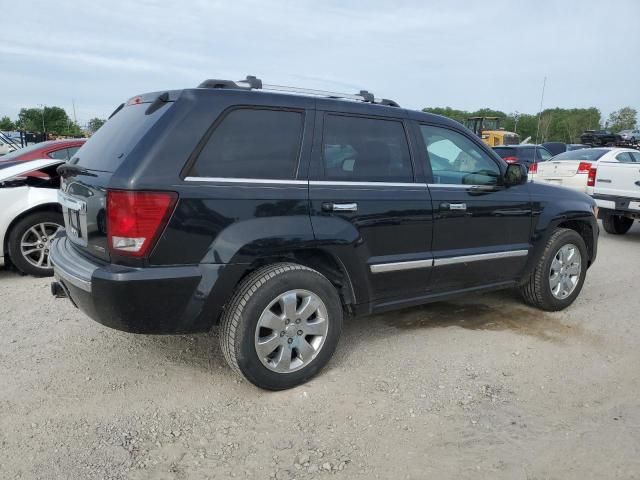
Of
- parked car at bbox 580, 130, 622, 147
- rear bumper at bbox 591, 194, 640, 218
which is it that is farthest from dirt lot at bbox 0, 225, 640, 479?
parked car at bbox 580, 130, 622, 147

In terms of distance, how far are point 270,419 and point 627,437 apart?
6.43 ft

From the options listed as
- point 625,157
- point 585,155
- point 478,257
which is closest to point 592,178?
point 585,155

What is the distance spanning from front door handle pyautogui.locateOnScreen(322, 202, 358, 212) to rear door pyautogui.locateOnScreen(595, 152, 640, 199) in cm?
693

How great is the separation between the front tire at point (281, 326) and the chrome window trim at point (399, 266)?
1.22 feet

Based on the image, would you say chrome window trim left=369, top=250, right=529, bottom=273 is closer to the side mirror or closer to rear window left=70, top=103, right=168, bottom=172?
the side mirror

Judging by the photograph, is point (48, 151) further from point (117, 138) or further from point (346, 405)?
point (346, 405)

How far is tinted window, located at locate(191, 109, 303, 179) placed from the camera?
2.98 m

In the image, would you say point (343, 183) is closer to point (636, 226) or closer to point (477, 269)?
point (477, 269)

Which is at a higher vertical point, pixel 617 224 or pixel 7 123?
pixel 7 123

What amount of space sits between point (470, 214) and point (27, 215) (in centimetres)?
452

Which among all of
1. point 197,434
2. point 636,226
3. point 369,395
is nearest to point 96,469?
point 197,434

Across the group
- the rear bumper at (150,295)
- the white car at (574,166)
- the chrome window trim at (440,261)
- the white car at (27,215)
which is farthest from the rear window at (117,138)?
the white car at (574,166)

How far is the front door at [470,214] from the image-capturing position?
12.8 feet

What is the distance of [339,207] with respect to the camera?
3.32 m
